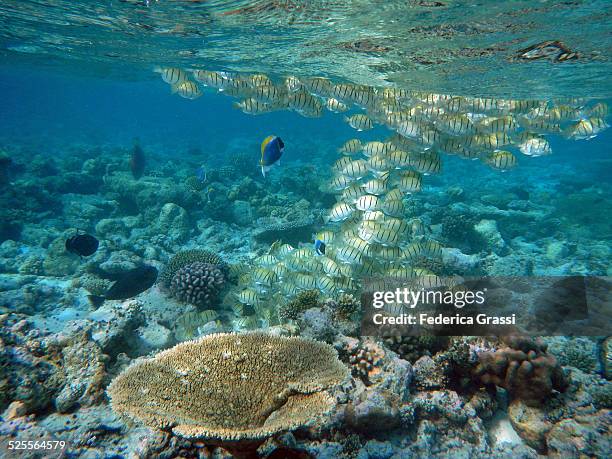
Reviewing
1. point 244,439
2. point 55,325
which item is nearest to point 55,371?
point 55,325

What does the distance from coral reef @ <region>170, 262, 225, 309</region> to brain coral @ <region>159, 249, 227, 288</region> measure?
56cm

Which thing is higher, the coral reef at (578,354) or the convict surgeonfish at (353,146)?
the convict surgeonfish at (353,146)

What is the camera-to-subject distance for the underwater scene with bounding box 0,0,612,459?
356cm

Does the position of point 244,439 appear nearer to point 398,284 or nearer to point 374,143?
point 398,284

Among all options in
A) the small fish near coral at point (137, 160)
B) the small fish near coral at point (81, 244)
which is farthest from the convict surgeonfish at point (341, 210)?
the small fish near coral at point (137, 160)

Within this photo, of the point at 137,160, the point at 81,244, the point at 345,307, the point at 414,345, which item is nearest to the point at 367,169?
the point at 345,307

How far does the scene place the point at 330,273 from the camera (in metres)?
6.47

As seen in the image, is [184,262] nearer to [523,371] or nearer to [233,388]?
[233,388]

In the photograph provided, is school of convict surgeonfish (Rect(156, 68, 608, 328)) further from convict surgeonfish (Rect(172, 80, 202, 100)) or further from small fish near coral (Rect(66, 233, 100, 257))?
small fish near coral (Rect(66, 233, 100, 257))

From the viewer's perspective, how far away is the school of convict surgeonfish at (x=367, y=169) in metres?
6.43

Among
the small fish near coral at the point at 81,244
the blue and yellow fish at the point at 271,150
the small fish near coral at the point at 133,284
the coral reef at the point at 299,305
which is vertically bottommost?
the small fish near coral at the point at 133,284

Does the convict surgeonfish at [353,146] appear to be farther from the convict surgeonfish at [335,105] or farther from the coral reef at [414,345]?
the coral reef at [414,345]

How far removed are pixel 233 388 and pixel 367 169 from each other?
18.6 ft

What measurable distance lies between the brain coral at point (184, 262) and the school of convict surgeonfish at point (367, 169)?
1464mm
